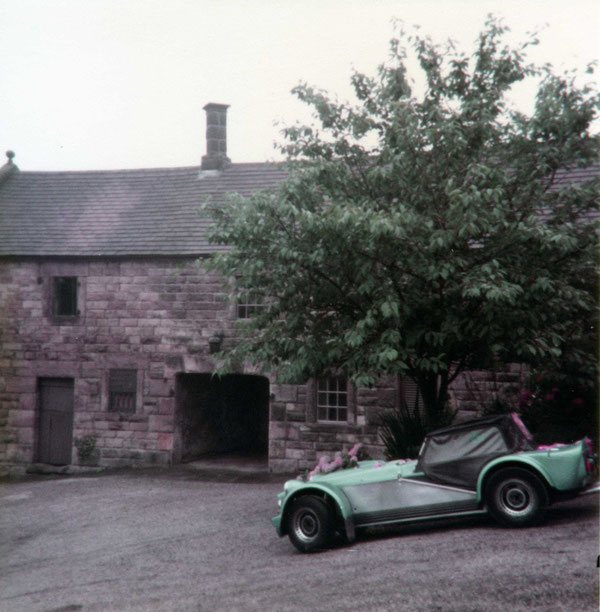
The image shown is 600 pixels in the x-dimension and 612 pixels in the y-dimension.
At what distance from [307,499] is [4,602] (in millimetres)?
3523

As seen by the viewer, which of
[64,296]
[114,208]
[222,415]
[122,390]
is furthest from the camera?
[222,415]

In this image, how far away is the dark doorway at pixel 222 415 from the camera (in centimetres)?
1612

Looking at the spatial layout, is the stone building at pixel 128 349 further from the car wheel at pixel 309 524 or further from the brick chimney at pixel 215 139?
the car wheel at pixel 309 524

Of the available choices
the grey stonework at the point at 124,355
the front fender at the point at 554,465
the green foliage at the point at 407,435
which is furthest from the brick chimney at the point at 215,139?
the front fender at the point at 554,465

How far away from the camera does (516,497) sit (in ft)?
24.1

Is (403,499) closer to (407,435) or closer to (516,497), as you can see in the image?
(516,497)

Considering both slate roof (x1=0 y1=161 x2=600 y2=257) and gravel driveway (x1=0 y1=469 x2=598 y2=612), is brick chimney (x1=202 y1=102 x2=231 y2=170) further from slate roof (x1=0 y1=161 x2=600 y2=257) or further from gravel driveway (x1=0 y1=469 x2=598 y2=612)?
gravel driveway (x1=0 y1=469 x2=598 y2=612)

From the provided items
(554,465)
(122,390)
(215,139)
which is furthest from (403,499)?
(215,139)

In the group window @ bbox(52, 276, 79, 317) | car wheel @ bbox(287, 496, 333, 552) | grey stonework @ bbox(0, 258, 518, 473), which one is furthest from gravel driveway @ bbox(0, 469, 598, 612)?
window @ bbox(52, 276, 79, 317)

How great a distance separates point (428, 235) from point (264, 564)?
4440 millimetres

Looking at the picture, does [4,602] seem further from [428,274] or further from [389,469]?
[428,274]

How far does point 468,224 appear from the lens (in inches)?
307

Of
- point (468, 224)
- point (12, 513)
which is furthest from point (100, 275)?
point (468, 224)

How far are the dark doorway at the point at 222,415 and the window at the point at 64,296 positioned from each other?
11.0 ft
